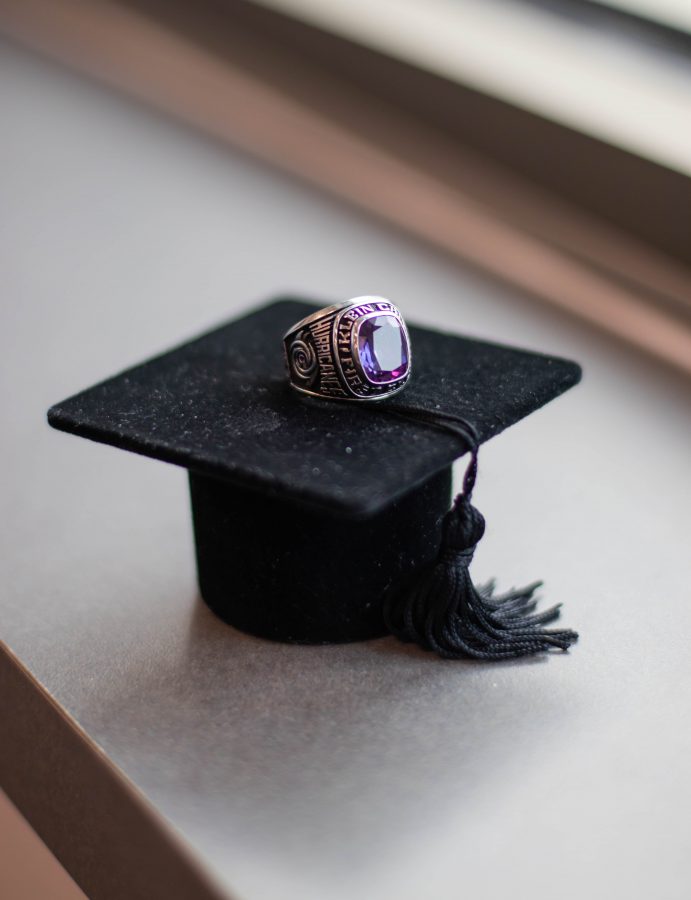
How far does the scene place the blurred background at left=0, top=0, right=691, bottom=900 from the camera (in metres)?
0.97

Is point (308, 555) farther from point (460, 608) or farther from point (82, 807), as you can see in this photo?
point (82, 807)

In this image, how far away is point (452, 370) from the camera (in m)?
1.03

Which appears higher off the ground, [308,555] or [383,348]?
[383,348]

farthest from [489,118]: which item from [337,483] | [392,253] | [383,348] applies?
[337,483]

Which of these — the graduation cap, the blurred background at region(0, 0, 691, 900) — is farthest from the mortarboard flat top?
the blurred background at region(0, 0, 691, 900)

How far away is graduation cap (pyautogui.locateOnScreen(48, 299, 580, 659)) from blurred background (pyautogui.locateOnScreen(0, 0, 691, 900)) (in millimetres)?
60

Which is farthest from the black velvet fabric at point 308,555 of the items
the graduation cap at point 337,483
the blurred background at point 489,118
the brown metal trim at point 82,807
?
the blurred background at point 489,118

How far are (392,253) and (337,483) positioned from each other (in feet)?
3.30

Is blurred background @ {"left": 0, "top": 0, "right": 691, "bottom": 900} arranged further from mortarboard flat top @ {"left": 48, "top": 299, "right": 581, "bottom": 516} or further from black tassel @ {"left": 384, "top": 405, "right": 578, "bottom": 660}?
mortarboard flat top @ {"left": 48, "top": 299, "right": 581, "bottom": 516}

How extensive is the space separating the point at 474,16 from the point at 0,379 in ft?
3.20

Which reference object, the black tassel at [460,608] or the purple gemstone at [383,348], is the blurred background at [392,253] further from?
the purple gemstone at [383,348]

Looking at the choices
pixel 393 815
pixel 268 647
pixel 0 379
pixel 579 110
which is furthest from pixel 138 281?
pixel 393 815

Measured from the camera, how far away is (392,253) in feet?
5.96

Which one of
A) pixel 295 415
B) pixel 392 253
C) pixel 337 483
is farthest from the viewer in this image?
pixel 392 253
